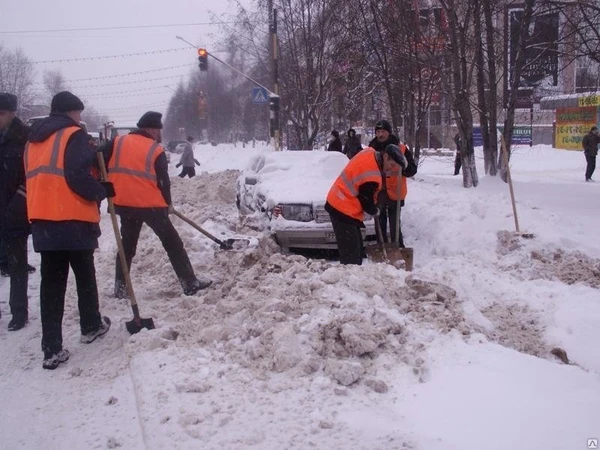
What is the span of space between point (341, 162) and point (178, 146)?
51817 mm

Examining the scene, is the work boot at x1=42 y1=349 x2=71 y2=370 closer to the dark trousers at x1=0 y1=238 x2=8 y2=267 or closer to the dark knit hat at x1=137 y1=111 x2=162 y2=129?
the dark knit hat at x1=137 y1=111 x2=162 y2=129

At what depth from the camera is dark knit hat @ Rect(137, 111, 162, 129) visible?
5781mm

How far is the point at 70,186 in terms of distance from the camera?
13.9 feet

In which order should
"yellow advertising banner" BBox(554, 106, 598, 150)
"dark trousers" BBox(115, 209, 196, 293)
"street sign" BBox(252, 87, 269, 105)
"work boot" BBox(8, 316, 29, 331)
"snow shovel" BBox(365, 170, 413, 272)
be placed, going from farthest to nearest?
"yellow advertising banner" BBox(554, 106, 598, 150), "street sign" BBox(252, 87, 269, 105), "snow shovel" BBox(365, 170, 413, 272), "dark trousers" BBox(115, 209, 196, 293), "work boot" BBox(8, 316, 29, 331)

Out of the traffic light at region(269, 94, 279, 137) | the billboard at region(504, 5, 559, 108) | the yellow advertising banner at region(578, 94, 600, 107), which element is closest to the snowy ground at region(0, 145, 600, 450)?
the billboard at region(504, 5, 559, 108)

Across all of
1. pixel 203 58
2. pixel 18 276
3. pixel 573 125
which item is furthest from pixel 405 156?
pixel 573 125

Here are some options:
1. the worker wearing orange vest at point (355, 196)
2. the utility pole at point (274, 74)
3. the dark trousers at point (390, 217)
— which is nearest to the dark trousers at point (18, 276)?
the worker wearing orange vest at point (355, 196)

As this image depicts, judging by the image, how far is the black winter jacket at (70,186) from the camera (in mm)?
4199

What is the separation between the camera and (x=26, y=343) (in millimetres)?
4734

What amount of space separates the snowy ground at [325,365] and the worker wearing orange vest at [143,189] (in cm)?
44

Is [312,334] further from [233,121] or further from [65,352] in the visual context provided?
[233,121]

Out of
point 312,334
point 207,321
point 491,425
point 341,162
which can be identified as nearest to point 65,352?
point 207,321

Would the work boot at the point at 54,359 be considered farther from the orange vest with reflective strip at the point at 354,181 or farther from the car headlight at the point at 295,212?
the car headlight at the point at 295,212

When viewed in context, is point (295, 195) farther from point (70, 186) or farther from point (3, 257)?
point (70, 186)
